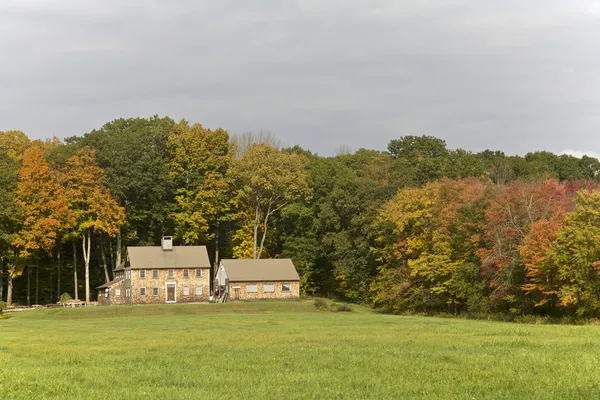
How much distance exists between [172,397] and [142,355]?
915cm

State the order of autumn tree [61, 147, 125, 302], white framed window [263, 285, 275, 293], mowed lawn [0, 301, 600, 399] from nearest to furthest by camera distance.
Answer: mowed lawn [0, 301, 600, 399] → autumn tree [61, 147, 125, 302] → white framed window [263, 285, 275, 293]

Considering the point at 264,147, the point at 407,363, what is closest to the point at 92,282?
the point at 264,147

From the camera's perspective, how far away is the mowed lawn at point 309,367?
17766 millimetres

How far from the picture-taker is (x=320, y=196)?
95.2m

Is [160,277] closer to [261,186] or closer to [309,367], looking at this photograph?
[261,186]

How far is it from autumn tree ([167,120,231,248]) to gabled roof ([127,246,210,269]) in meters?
2.65

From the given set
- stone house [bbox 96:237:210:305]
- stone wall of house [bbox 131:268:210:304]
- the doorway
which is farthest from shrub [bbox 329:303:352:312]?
the doorway

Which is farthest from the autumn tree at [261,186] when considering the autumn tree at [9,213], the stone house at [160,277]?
the autumn tree at [9,213]

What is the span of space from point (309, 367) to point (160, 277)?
7108cm

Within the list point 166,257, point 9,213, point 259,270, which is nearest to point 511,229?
point 259,270

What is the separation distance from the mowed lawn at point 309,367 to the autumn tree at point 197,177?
59695mm

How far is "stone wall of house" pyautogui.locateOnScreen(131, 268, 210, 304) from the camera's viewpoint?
3511 inches

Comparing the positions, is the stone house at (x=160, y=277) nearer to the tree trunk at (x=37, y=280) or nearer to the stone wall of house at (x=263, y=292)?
the stone wall of house at (x=263, y=292)

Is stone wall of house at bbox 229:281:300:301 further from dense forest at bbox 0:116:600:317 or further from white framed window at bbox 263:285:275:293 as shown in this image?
dense forest at bbox 0:116:600:317
